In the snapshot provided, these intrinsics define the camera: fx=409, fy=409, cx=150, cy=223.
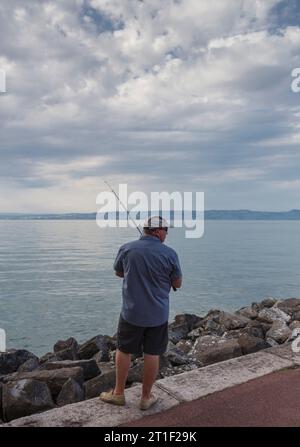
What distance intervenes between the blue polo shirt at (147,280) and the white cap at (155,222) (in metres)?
0.19

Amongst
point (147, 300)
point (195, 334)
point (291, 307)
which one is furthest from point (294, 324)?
point (147, 300)

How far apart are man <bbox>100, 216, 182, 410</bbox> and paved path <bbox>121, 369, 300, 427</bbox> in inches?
13.4

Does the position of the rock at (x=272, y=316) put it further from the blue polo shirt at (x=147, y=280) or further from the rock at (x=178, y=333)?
the blue polo shirt at (x=147, y=280)

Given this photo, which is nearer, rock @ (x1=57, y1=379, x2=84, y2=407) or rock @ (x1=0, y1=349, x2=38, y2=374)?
rock @ (x1=57, y1=379, x2=84, y2=407)

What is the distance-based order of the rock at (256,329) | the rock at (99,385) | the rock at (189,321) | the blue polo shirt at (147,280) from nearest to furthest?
the blue polo shirt at (147,280) → the rock at (99,385) → the rock at (256,329) → the rock at (189,321)

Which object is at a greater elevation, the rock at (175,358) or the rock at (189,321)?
the rock at (175,358)

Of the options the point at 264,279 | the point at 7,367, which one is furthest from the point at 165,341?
the point at 264,279

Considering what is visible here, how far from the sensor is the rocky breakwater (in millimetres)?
5219

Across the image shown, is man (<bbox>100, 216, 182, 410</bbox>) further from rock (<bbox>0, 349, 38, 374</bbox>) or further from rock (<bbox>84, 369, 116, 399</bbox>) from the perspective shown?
rock (<bbox>0, 349, 38, 374</bbox>)

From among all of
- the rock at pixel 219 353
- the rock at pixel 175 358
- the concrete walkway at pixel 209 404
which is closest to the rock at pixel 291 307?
the rock at pixel 219 353

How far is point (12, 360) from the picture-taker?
9414 mm

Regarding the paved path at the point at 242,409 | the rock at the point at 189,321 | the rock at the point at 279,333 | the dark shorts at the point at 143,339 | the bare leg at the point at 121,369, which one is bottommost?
the rock at the point at 189,321

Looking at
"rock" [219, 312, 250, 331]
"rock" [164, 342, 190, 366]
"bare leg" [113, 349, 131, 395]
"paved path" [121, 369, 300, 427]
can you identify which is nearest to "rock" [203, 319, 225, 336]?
"rock" [219, 312, 250, 331]

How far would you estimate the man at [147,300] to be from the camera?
447cm
